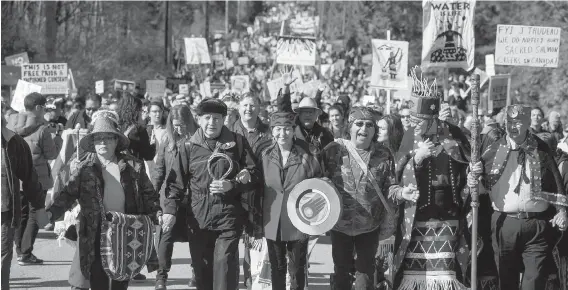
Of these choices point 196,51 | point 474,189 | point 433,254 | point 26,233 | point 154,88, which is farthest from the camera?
point 196,51

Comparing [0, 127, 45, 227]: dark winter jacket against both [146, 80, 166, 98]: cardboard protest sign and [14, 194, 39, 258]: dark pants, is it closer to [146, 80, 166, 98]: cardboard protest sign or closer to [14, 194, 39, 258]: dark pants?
[14, 194, 39, 258]: dark pants

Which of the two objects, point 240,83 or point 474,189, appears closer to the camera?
point 474,189

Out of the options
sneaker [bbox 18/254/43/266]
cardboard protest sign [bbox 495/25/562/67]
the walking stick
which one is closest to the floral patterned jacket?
the walking stick

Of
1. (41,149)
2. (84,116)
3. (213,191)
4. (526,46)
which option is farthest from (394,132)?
(84,116)

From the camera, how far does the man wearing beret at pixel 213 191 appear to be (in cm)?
813

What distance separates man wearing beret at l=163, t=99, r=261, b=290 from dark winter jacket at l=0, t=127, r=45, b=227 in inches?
43.7

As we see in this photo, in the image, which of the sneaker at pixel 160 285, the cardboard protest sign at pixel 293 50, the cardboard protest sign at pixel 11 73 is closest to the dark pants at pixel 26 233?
the sneaker at pixel 160 285

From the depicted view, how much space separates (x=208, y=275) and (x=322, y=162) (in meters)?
1.31

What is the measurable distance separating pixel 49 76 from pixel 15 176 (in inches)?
572

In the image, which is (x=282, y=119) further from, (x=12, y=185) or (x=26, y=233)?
(x=26, y=233)

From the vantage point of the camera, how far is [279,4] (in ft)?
331

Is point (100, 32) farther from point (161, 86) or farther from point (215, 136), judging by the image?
point (215, 136)

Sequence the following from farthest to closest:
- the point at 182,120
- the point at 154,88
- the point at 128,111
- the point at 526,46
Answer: the point at 154,88, the point at 526,46, the point at 128,111, the point at 182,120

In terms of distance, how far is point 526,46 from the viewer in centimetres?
1541
